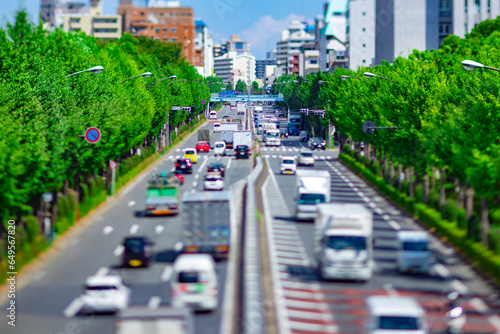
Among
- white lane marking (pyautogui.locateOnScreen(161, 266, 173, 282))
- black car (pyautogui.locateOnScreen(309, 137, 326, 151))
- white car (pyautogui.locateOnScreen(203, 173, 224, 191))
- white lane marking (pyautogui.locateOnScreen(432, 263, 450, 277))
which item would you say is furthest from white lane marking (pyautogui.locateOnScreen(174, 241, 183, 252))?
black car (pyautogui.locateOnScreen(309, 137, 326, 151))

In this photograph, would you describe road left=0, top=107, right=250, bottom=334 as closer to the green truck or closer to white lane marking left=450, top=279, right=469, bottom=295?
the green truck

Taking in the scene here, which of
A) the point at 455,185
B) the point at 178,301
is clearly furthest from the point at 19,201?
the point at 455,185

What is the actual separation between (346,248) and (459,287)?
5.62m

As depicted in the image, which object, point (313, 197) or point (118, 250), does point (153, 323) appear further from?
point (313, 197)

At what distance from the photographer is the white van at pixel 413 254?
38375mm

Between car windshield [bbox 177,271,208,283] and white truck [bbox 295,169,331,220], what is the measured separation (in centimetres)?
2239

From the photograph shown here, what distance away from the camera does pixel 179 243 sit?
47.4 meters

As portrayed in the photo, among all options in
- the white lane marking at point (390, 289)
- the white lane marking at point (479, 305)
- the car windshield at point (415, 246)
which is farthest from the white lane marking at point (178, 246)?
the white lane marking at point (479, 305)

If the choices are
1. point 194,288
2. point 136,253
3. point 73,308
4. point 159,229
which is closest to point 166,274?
point 136,253

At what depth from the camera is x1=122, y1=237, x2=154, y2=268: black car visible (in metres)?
40.6

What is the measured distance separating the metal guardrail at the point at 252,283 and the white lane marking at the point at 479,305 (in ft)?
30.8

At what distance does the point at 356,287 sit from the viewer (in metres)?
36.1

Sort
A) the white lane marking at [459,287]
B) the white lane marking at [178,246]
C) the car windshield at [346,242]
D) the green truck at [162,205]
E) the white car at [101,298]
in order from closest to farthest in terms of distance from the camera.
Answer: the white car at [101,298], the white lane marking at [459,287], the car windshield at [346,242], the white lane marking at [178,246], the green truck at [162,205]

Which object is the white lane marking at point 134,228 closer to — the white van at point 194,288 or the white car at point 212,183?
the white car at point 212,183
